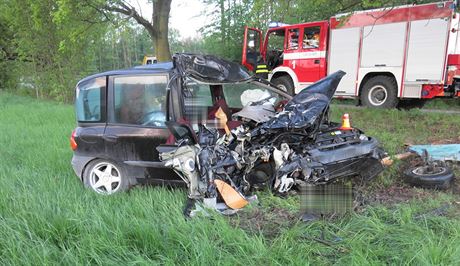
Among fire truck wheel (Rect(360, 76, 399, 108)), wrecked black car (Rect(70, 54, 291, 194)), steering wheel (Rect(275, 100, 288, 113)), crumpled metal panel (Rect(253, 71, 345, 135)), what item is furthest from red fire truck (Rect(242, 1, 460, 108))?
wrecked black car (Rect(70, 54, 291, 194))

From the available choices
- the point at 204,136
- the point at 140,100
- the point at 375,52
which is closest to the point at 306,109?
the point at 204,136

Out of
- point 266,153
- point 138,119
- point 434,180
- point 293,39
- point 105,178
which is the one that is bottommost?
point 105,178

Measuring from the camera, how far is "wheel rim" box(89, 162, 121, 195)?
14.3ft

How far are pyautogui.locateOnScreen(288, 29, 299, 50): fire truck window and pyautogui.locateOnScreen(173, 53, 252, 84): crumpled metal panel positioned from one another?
306 inches

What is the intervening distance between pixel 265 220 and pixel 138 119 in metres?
1.95

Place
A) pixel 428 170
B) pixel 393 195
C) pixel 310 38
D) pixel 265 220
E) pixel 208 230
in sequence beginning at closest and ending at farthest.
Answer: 1. pixel 208 230
2. pixel 265 220
3. pixel 393 195
4. pixel 428 170
5. pixel 310 38

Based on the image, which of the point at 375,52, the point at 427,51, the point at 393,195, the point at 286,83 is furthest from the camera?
the point at 286,83

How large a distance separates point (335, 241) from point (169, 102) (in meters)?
2.26

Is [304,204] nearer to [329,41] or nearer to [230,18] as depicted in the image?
[329,41]

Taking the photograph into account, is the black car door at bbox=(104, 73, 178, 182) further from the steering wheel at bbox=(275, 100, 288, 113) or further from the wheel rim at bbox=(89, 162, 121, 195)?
the steering wheel at bbox=(275, 100, 288, 113)

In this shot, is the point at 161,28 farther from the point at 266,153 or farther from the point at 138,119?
the point at 266,153

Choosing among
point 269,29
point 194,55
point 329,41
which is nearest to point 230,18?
point 269,29

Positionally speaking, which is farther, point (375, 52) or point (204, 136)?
point (375, 52)

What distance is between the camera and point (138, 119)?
4.27 metres
